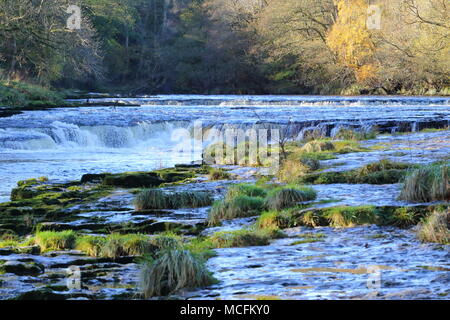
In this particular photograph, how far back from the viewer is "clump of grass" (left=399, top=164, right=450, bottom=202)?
409 inches

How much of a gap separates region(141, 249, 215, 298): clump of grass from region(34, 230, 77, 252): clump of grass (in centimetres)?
232

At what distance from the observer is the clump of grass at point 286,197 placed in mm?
10922

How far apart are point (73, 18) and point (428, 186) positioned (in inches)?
1210

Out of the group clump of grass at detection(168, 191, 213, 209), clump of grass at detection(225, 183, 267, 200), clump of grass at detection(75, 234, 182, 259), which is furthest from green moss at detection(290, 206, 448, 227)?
clump of grass at detection(168, 191, 213, 209)

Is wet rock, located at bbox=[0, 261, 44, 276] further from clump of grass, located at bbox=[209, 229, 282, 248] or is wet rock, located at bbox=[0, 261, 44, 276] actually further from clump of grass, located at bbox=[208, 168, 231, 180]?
clump of grass, located at bbox=[208, 168, 231, 180]

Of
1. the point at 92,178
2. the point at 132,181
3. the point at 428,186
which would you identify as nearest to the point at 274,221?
the point at 428,186

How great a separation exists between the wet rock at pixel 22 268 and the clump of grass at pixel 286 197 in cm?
410

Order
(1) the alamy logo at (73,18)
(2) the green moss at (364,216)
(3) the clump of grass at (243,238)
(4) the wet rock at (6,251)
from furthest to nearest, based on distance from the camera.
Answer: (1) the alamy logo at (73,18) → (2) the green moss at (364,216) → (3) the clump of grass at (243,238) → (4) the wet rock at (6,251)

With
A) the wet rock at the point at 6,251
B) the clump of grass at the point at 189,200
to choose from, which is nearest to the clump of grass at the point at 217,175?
the clump of grass at the point at 189,200

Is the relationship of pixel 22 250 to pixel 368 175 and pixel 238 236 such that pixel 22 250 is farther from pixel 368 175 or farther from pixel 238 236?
pixel 368 175

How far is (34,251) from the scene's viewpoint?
8.84 metres

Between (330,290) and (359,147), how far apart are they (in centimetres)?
1280

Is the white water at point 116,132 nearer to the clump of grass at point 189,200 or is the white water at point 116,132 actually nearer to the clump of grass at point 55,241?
the clump of grass at point 189,200

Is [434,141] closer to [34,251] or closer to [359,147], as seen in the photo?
[359,147]
